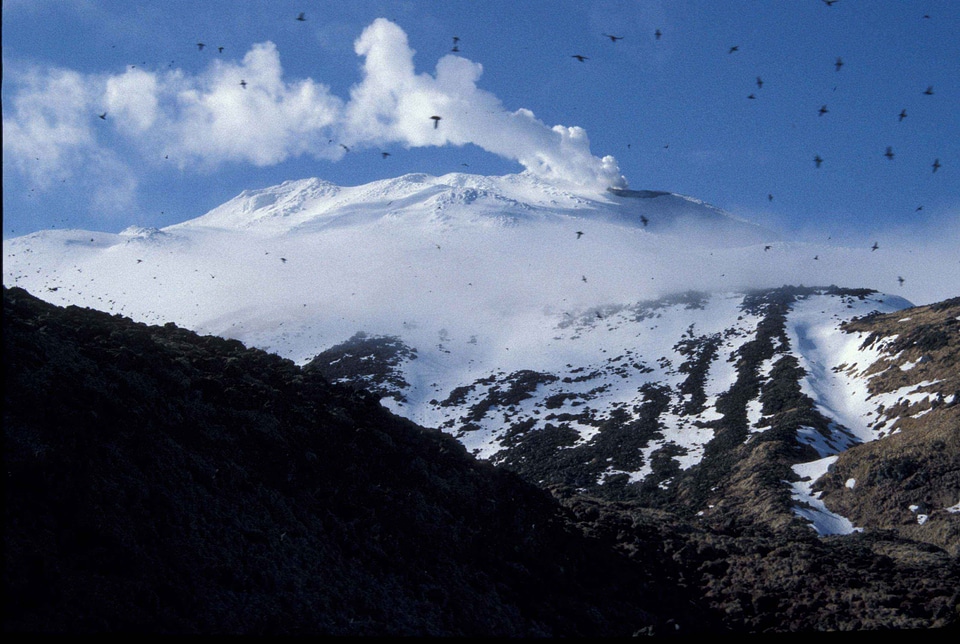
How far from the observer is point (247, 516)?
13.5 meters

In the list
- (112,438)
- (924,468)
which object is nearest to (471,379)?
(924,468)

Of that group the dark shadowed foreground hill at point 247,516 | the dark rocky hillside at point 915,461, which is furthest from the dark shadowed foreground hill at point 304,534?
the dark rocky hillside at point 915,461

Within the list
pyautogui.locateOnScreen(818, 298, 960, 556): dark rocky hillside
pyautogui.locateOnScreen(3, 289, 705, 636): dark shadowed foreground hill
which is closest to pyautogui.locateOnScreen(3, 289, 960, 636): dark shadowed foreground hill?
pyautogui.locateOnScreen(3, 289, 705, 636): dark shadowed foreground hill

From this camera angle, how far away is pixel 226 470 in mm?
14594

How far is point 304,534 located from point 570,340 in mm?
75901

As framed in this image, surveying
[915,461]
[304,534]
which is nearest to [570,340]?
[915,461]

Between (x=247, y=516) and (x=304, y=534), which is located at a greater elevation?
(x=247, y=516)

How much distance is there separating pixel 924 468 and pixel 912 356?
886 inches

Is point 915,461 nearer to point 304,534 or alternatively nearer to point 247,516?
point 304,534

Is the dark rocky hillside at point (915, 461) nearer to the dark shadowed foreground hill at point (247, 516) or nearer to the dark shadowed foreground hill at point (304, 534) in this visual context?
the dark shadowed foreground hill at point (304, 534)

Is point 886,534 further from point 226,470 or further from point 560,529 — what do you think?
point 226,470

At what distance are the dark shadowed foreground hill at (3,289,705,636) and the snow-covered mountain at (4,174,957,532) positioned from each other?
21154 mm

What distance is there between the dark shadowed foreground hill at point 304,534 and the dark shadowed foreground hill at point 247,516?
0.05 meters

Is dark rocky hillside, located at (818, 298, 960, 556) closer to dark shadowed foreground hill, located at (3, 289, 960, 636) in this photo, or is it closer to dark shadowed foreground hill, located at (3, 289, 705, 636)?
dark shadowed foreground hill, located at (3, 289, 960, 636)
